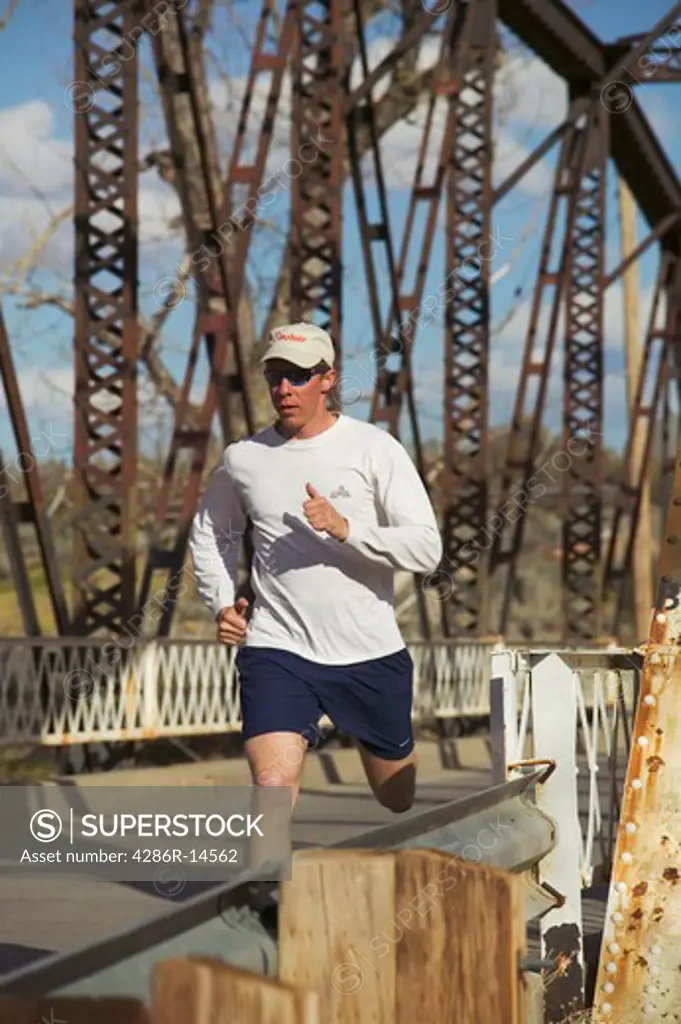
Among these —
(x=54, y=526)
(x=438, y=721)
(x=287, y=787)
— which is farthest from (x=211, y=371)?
(x=54, y=526)

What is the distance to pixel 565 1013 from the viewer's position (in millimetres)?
5062

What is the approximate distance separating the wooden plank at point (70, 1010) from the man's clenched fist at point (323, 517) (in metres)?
3.12

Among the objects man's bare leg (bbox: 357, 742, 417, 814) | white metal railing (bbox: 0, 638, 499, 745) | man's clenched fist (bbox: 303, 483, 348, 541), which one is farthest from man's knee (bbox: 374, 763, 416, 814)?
white metal railing (bbox: 0, 638, 499, 745)

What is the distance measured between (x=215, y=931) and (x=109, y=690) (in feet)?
32.6

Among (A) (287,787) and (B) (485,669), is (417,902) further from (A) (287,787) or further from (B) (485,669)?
(B) (485,669)

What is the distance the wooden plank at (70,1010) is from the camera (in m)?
2.29

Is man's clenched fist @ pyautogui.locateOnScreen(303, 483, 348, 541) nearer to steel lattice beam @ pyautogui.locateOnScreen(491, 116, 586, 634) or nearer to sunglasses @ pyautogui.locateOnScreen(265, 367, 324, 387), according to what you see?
sunglasses @ pyautogui.locateOnScreen(265, 367, 324, 387)

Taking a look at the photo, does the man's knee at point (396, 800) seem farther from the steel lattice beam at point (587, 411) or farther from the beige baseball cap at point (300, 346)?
the steel lattice beam at point (587, 411)

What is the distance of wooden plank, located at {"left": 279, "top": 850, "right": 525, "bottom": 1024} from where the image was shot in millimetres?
2914

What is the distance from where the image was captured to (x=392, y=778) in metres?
6.01

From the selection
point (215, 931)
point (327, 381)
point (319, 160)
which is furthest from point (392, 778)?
point (319, 160)

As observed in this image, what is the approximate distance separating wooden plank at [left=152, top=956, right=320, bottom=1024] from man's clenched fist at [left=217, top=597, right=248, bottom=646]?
11.5 feet

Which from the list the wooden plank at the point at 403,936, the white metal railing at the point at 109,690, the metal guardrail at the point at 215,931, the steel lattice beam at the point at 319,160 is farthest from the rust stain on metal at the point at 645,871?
the steel lattice beam at the point at 319,160

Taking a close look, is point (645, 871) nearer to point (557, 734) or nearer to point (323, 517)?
point (557, 734)
